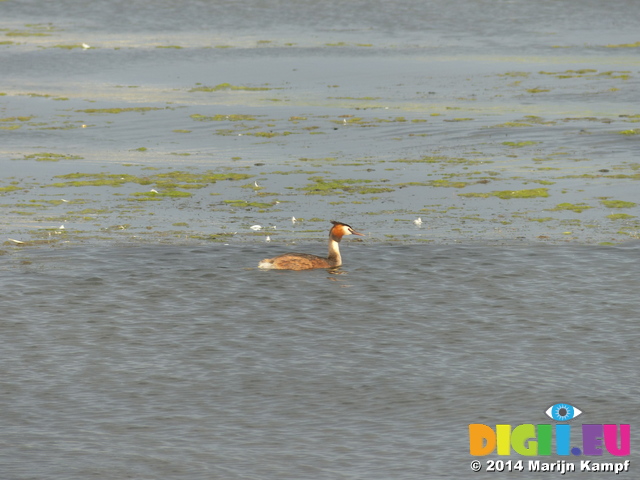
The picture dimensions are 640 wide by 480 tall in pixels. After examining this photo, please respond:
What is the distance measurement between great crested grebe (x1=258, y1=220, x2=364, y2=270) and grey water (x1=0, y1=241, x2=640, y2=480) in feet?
0.74

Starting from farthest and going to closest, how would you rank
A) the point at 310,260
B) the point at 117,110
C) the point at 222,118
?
the point at 117,110
the point at 222,118
the point at 310,260

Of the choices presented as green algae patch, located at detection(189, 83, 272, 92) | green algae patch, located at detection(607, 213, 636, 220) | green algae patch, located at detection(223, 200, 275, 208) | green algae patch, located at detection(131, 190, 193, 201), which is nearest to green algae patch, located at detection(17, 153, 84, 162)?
green algae patch, located at detection(131, 190, 193, 201)

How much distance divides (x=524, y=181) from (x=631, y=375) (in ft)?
44.2

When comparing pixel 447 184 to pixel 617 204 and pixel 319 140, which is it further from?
pixel 319 140

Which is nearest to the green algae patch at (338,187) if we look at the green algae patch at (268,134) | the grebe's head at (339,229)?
the grebe's head at (339,229)

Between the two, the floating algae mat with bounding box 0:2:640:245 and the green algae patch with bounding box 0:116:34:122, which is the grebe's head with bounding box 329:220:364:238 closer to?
the floating algae mat with bounding box 0:2:640:245

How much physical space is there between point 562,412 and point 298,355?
4.16m

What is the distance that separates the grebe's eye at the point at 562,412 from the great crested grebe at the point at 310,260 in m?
7.54

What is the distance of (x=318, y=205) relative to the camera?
26.2 m

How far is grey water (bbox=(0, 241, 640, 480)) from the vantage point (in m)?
12.8

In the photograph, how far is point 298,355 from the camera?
52.6ft

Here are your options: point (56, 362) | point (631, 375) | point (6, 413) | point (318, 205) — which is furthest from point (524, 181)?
point (6, 413)

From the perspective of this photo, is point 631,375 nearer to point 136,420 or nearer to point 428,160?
point 136,420

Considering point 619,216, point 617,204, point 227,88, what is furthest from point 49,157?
point 619,216
